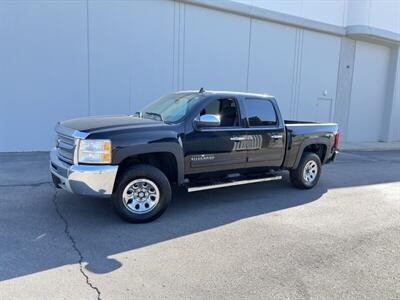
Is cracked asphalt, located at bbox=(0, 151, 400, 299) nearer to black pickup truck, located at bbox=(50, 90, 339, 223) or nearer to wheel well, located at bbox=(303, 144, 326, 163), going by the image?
black pickup truck, located at bbox=(50, 90, 339, 223)

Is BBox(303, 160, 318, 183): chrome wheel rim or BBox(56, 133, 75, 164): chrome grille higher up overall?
BBox(56, 133, 75, 164): chrome grille

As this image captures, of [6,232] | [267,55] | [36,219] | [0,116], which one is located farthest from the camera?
[267,55]

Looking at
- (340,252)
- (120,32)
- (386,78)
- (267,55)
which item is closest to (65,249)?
(340,252)

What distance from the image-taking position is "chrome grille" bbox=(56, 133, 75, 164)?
5.18 metres

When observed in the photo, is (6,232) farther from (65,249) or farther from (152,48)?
(152,48)

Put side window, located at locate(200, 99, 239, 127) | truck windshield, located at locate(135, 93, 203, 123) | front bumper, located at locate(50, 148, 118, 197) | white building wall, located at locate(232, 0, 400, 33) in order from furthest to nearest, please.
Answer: white building wall, located at locate(232, 0, 400, 33) < side window, located at locate(200, 99, 239, 127) < truck windshield, located at locate(135, 93, 203, 123) < front bumper, located at locate(50, 148, 118, 197)

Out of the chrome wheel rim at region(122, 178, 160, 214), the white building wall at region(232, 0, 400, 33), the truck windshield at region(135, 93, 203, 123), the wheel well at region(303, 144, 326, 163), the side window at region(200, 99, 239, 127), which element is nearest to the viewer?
the chrome wheel rim at region(122, 178, 160, 214)

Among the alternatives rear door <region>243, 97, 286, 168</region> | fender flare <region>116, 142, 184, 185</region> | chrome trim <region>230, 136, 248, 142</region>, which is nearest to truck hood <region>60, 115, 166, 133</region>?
fender flare <region>116, 142, 184, 185</region>

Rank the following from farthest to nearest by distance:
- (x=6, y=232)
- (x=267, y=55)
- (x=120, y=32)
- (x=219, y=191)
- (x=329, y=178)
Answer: (x=267, y=55) → (x=120, y=32) → (x=329, y=178) → (x=219, y=191) → (x=6, y=232)

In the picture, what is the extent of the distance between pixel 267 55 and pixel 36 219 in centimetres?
1219

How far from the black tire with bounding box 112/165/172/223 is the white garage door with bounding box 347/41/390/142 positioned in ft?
51.7

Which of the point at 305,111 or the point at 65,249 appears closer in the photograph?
the point at 65,249

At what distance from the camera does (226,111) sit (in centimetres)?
645

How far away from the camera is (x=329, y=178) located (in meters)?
9.20
